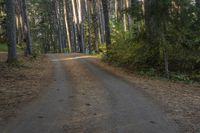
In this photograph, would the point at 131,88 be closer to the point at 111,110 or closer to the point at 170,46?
the point at 111,110

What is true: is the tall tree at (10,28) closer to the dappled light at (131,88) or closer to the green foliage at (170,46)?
the dappled light at (131,88)

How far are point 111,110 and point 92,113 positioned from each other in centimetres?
58

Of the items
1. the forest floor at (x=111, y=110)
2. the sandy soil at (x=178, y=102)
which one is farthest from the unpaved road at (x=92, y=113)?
the sandy soil at (x=178, y=102)

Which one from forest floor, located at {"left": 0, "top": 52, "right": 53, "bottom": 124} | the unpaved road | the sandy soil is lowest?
the sandy soil

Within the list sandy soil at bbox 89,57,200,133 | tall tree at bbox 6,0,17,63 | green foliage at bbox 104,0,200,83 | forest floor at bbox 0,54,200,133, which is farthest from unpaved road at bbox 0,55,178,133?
tall tree at bbox 6,0,17,63

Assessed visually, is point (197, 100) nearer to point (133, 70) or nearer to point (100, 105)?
point (100, 105)

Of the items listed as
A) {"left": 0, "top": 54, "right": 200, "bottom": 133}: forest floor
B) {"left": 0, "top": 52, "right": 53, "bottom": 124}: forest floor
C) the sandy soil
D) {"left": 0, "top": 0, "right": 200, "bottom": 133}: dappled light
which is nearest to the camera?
{"left": 0, "top": 54, "right": 200, "bottom": 133}: forest floor

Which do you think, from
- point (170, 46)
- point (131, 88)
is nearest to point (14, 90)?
point (131, 88)

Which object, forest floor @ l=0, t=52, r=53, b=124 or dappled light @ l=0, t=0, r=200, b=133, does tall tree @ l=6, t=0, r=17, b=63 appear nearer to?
dappled light @ l=0, t=0, r=200, b=133

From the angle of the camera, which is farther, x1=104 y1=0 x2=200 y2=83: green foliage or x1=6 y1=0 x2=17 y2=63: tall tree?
x1=6 y1=0 x2=17 y2=63: tall tree

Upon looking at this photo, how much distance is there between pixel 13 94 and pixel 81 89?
8.06ft

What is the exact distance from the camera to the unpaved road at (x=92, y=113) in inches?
308

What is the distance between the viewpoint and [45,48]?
250ft

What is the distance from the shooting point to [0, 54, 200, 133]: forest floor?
26.0 ft
